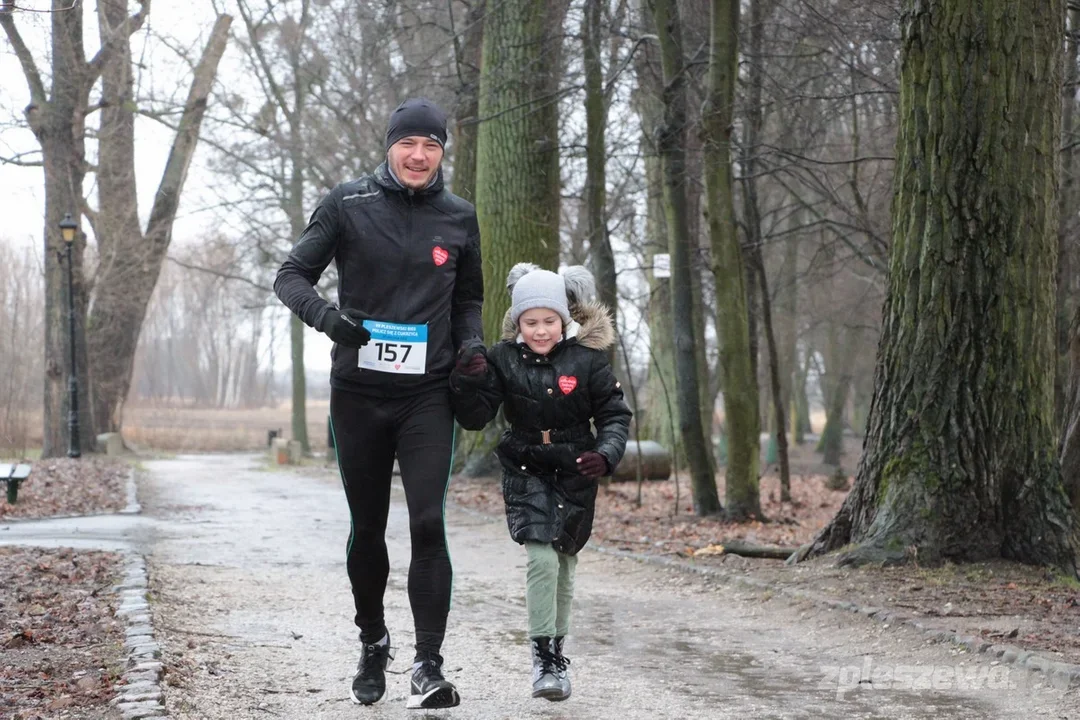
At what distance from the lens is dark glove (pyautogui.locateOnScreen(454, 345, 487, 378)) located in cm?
473

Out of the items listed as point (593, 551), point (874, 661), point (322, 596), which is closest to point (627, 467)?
point (593, 551)

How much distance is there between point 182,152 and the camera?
30.4m

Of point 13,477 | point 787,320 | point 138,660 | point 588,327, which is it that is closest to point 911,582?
point 588,327

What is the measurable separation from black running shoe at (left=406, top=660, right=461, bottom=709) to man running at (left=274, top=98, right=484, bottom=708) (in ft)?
0.04

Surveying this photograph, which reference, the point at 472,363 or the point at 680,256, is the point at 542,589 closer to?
the point at 472,363

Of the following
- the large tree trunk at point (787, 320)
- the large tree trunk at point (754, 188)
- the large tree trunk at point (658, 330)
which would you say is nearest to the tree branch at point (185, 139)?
the large tree trunk at point (658, 330)

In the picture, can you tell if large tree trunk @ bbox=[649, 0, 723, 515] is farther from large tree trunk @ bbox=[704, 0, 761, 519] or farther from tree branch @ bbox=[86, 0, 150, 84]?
tree branch @ bbox=[86, 0, 150, 84]

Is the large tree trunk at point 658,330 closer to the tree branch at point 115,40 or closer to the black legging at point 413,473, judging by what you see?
the tree branch at point 115,40

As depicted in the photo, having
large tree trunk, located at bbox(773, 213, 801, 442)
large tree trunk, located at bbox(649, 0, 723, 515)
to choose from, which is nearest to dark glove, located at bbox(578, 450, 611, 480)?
large tree trunk, located at bbox(649, 0, 723, 515)

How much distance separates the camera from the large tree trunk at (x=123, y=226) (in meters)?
26.3

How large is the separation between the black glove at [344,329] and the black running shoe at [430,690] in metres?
1.13

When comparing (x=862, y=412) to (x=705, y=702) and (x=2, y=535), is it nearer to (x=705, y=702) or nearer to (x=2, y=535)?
(x=2, y=535)

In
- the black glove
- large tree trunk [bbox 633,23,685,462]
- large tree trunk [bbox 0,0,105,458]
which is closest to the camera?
the black glove

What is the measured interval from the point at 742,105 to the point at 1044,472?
7.10 m
